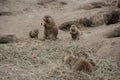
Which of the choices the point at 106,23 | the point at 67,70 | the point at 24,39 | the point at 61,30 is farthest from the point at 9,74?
the point at 106,23

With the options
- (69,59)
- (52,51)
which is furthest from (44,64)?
(52,51)

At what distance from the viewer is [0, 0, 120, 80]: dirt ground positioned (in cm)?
866

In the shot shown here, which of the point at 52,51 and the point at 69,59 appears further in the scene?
the point at 52,51

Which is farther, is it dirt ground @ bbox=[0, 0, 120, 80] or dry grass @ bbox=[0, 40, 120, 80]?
dirt ground @ bbox=[0, 0, 120, 80]

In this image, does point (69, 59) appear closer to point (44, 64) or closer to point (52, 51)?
point (44, 64)

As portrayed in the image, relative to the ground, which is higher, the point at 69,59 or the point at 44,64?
the point at 69,59

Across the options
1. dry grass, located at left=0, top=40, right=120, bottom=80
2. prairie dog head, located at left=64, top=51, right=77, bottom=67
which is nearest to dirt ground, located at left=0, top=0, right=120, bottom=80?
dry grass, located at left=0, top=40, right=120, bottom=80

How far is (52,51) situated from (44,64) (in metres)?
1.28

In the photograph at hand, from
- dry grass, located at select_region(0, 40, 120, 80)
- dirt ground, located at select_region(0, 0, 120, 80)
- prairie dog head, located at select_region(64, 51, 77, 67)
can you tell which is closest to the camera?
dry grass, located at select_region(0, 40, 120, 80)

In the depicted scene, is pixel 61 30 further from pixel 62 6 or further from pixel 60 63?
pixel 60 63

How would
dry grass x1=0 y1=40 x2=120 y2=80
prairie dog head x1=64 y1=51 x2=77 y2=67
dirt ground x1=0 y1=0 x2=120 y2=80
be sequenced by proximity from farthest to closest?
prairie dog head x1=64 y1=51 x2=77 y2=67 → dirt ground x1=0 y1=0 x2=120 y2=80 → dry grass x1=0 y1=40 x2=120 y2=80

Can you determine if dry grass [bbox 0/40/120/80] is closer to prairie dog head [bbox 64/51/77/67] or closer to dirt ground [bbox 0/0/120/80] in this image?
dirt ground [bbox 0/0/120/80]

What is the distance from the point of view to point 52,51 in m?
10.7

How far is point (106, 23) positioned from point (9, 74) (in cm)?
759
